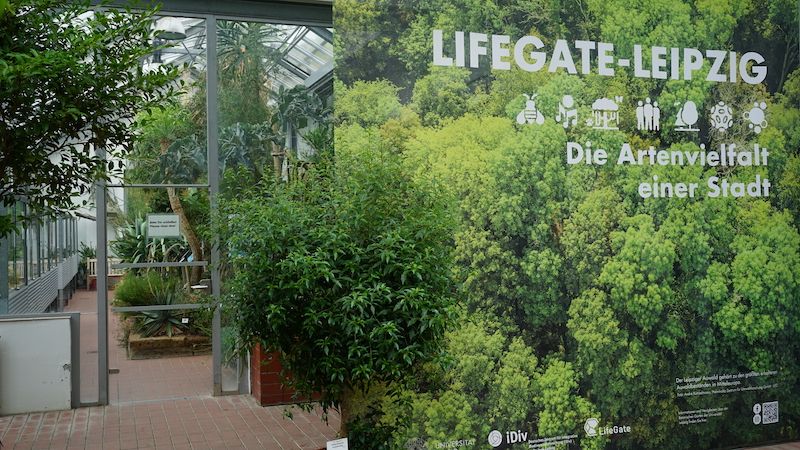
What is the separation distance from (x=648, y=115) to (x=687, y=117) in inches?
13.7

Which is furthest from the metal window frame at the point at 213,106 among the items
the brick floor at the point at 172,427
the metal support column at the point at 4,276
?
the metal support column at the point at 4,276

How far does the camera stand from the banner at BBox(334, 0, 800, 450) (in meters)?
5.90

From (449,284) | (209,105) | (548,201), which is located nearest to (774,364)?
(548,201)

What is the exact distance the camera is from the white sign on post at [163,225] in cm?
856

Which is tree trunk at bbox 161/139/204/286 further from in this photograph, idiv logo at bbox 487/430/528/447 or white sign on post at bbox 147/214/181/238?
idiv logo at bbox 487/430/528/447

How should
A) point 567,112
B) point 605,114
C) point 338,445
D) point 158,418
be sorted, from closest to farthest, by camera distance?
point 338,445 < point 567,112 < point 605,114 < point 158,418

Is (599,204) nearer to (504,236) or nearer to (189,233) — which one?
(504,236)

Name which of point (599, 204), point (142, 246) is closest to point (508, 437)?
point (599, 204)

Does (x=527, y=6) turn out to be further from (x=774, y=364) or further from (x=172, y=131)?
(x=172, y=131)

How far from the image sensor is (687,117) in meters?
6.65

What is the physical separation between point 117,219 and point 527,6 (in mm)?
4511

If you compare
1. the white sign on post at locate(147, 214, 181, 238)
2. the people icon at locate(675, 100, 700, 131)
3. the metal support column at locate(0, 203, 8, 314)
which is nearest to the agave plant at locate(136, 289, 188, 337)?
the white sign on post at locate(147, 214, 181, 238)

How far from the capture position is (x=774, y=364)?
6.90m

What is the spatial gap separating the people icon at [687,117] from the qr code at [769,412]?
89.1 inches
